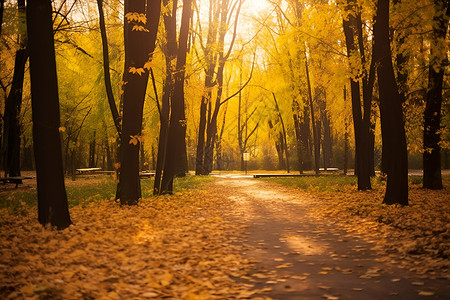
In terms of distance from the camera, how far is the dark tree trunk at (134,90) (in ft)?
39.0

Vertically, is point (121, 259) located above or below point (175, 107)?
below

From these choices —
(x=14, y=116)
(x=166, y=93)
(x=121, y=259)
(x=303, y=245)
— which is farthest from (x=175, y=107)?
(x=121, y=259)

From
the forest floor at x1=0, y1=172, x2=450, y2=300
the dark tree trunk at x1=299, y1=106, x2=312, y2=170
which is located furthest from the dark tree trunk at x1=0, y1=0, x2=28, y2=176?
the dark tree trunk at x1=299, y1=106, x2=312, y2=170

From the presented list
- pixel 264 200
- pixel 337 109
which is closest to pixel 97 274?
pixel 264 200

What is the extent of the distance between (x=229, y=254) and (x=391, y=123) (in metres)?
6.66

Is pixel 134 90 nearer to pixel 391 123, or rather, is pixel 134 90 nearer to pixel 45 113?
pixel 45 113

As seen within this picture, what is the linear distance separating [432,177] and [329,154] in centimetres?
3096

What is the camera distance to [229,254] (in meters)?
7.06

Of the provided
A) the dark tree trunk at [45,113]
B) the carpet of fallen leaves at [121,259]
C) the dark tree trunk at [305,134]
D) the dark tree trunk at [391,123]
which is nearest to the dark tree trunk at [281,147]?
the dark tree trunk at [305,134]

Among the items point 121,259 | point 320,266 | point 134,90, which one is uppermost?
point 134,90

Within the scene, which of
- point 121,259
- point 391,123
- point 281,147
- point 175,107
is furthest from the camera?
point 281,147

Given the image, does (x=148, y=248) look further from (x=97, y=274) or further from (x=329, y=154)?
(x=329, y=154)

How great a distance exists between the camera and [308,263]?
6430 mm

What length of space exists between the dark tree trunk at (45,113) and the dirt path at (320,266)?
3803mm
